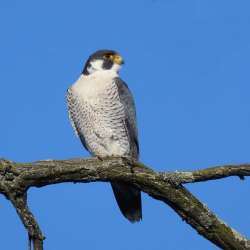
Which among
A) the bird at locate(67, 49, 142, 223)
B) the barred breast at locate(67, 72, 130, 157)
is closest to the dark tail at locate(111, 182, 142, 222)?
the bird at locate(67, 49, 142, 223)

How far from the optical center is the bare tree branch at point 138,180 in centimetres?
482

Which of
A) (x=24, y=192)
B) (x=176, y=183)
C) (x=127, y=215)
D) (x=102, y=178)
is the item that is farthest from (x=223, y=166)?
(x=127, y=215)

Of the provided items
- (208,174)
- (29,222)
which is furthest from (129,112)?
(29,222)

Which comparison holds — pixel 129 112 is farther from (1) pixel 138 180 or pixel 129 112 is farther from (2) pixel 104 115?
(1) pixel 138 180

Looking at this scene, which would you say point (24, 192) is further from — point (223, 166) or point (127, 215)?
point (127, 215)

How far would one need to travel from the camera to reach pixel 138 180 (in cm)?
522

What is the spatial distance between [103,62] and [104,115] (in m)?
0.93

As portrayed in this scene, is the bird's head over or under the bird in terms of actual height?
over

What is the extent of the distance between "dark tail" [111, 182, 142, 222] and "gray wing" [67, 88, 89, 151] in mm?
1040

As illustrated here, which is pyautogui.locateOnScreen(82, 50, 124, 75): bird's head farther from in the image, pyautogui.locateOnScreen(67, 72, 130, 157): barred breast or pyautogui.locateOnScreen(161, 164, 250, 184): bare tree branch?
pyautogui.locateOnScreen(161, 164, 250, 184): bare tree branch

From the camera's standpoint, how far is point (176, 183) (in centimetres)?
509

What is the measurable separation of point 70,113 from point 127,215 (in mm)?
1562

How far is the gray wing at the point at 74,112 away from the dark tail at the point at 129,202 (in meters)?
1.04

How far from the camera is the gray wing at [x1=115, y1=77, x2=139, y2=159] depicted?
7546 millimetres
